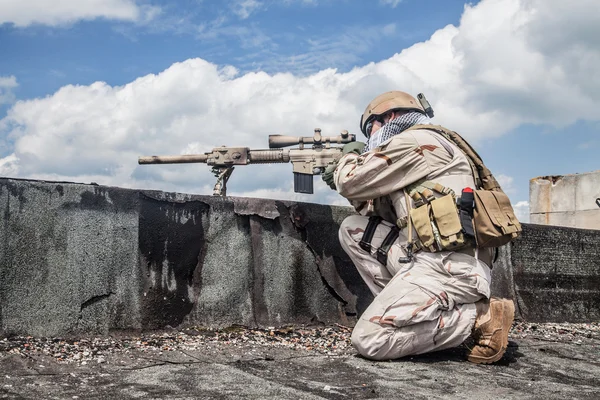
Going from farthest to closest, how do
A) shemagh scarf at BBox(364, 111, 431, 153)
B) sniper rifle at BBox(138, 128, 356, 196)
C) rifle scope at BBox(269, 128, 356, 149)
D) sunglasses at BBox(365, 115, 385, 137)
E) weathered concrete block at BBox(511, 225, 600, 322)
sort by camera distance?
sniper rifle at BBox(138, 128, 356, 196) → rifle scope at BBox(269, 128, 356, 149) → weathered concrete block at BBox(511, 225, 600, 322) → sunglasses at BBox(365, 115, 385, 137) → shemagh scarf at BBox(364, 111, 431, 153)

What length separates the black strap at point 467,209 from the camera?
134 inches

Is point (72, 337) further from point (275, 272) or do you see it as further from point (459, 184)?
point (459, 184)

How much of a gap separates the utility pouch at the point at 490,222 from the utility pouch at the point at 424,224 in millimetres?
259

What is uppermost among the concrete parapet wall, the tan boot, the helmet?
the helmet

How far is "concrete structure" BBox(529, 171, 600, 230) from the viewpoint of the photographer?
8.74 metres

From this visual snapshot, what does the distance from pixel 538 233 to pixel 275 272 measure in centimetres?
245

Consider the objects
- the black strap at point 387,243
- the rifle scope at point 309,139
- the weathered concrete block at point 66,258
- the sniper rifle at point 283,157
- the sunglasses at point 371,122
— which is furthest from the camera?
the sniper rifle at point 283,157

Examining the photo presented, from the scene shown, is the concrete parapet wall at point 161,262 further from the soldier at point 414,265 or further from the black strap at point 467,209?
the black strap at point 467,209

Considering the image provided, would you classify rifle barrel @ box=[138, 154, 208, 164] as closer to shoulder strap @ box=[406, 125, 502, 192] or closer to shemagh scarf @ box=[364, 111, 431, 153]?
shemagh scarf @ box=[364, 111, 431, 153]

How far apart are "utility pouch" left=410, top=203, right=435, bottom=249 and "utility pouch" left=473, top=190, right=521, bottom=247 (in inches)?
10.2

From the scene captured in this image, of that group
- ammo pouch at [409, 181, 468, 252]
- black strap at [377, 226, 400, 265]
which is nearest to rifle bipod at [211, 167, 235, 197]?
black strap at [377, 226, 400, 265]

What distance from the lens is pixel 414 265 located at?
351 centimetres

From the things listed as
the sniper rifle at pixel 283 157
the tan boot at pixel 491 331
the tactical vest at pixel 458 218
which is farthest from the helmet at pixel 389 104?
the sniper rifle at pixel 283 157

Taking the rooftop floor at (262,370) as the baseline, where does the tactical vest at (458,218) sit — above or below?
above
